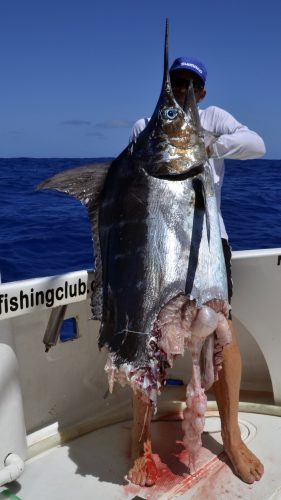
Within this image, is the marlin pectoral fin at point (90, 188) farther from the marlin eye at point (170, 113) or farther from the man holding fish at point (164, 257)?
the marlin eye at point (170, 113)

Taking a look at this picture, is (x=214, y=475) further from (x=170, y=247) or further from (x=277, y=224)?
(x=277, y=224)

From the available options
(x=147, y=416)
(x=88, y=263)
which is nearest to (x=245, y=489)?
(x=147, y=416)

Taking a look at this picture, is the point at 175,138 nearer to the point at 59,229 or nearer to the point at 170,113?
the point at 170,113

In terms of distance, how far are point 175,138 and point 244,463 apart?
1574 millimetres

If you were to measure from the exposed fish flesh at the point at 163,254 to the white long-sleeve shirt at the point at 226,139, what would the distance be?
18 centimetres

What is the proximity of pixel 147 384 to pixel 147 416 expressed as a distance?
585 mm

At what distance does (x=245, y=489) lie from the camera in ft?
7.88

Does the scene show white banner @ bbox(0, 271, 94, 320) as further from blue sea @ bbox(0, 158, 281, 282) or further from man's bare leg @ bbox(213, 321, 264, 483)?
blue sea @ bbox(0, 158, 281, 282)

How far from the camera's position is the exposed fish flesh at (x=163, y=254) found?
200 centimetres

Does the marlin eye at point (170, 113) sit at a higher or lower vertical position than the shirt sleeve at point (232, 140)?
higher

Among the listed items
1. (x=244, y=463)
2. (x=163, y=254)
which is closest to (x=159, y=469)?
(x=244, y=463)

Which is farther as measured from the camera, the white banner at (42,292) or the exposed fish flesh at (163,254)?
the white banner at (42,292)

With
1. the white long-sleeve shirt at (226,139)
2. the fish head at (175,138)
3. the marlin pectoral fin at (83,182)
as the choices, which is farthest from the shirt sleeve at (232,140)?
the marlin pectoral fin at (83,182)

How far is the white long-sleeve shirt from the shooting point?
7.27 ft
